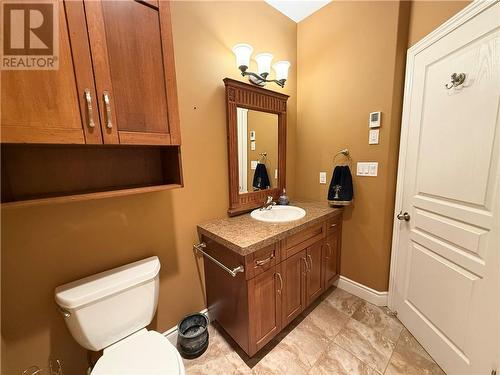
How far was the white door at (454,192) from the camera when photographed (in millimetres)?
988

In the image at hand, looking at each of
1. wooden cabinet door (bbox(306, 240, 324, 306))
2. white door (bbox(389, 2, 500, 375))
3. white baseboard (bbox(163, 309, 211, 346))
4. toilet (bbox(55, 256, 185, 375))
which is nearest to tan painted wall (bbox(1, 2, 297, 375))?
white baseboard (bbox(163, 309, 211, 346))

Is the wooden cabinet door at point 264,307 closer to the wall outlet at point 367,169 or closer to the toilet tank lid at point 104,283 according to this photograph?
the toilet tank lid at point 104,283

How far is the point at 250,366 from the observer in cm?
132

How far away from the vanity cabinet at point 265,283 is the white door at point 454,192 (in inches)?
26.0

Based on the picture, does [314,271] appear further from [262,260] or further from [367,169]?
[367,169]

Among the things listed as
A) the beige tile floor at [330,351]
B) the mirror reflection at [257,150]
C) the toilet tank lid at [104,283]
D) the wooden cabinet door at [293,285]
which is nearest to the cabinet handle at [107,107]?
the toilet tank lid at [104,283]

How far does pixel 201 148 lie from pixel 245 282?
959mm

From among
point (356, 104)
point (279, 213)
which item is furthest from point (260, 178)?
point (356, 104)

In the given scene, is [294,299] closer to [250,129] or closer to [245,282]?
[245,282]

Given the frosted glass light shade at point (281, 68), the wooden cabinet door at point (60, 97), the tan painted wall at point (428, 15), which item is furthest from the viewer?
the frosted glass light shade at point (281, 68)

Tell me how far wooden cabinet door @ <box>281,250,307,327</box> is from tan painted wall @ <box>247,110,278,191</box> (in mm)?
703

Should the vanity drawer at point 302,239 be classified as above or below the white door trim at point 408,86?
below

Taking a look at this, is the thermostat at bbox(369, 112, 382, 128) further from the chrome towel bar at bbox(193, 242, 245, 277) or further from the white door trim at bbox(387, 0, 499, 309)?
the chrome towel bar at bbox(193, 242, 245, 277)

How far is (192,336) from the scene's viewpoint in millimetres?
1394
